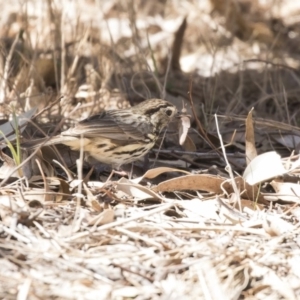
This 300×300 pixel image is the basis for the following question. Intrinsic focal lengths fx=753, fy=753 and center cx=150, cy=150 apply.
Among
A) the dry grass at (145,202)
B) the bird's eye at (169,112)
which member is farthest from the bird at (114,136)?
the dry grass at (145,202)

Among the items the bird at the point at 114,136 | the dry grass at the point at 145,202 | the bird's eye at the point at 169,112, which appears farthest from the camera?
the bird's eye at the point at 169,112

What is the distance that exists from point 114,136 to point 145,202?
2.05 feet

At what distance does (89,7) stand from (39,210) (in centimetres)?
560

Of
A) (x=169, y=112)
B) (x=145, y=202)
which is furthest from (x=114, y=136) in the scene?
(x=145, y=202)

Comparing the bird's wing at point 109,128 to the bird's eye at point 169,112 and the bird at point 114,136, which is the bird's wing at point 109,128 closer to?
the bird at point 114,136

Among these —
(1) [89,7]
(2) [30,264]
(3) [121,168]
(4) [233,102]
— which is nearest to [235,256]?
(2) [30,264]

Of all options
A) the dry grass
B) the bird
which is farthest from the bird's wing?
the dry grass

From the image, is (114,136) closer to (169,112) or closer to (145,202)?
(169,112)

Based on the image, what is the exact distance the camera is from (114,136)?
4.61 metres

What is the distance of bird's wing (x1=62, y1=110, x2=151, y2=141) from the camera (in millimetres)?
4472

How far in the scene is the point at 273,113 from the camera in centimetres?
634

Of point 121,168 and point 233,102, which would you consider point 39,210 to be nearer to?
point 121,168

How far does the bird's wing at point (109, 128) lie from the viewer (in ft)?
14.7

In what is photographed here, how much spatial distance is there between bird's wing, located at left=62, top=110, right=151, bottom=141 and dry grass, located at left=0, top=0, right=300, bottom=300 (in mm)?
154
